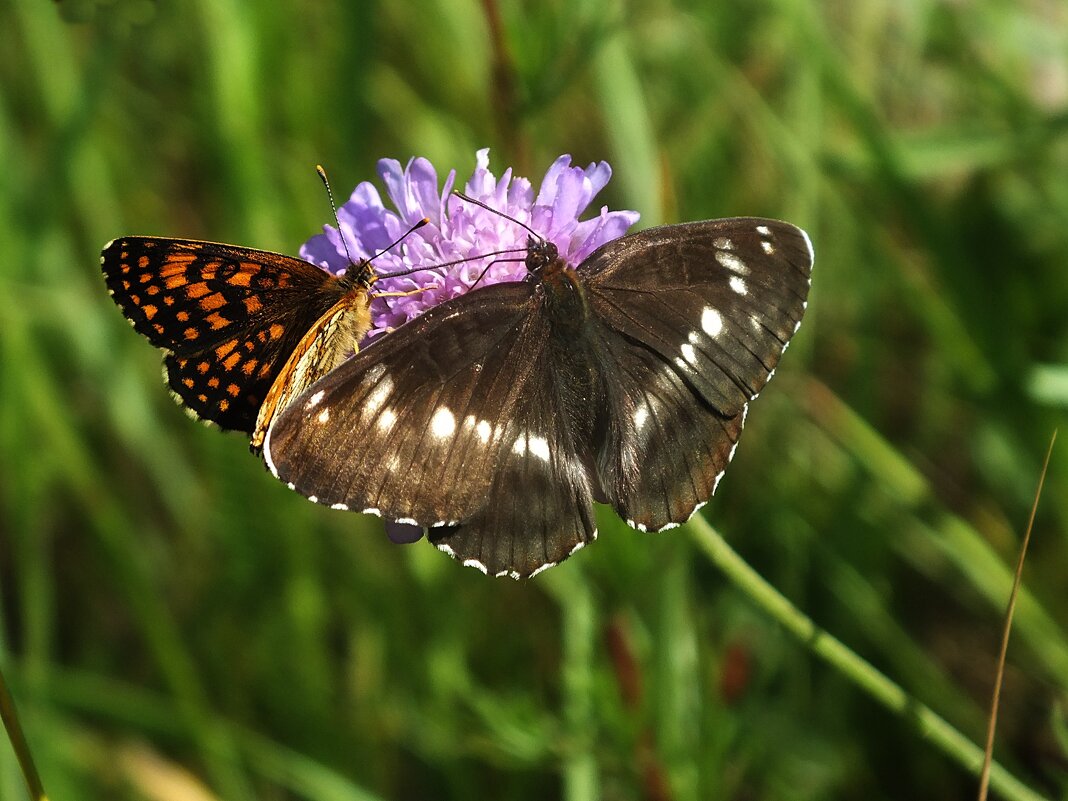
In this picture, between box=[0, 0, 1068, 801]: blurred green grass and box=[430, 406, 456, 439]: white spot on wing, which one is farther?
box=[0, 0, 1068, 801]: blurred green grass

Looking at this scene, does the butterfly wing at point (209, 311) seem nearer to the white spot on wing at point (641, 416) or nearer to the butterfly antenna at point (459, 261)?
the butterfly antenna at point (459, 261)

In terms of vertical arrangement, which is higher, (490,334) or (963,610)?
(490,334)

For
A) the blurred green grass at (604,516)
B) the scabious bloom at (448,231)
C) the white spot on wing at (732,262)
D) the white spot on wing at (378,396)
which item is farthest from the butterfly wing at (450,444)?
the blurred green grass at (604,516)

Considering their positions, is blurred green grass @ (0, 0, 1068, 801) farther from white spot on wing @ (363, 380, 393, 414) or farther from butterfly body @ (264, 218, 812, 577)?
white spot on wing @ (363, 380, 393, 414)

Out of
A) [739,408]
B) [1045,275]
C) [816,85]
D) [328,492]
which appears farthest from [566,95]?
[328,492]

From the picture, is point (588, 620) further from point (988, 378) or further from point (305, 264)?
point (988, 378)

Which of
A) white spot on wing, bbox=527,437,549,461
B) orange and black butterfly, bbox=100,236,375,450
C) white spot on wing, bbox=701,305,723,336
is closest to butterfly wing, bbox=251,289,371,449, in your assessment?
orange and black butterfly, bbox=100,236,375,450

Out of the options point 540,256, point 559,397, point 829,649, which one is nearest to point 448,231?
point 540,256
